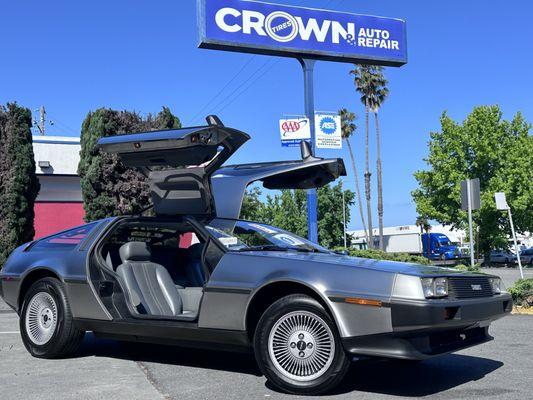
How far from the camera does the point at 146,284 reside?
6230mm

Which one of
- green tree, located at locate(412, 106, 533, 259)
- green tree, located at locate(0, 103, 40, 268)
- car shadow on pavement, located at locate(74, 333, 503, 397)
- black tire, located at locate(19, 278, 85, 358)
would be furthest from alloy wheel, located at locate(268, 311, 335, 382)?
green tree, located at locate(412, 106, 533, 259)

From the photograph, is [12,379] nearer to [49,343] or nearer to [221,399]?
[49,343]

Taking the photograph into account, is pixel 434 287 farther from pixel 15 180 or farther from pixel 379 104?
pixel 379 104

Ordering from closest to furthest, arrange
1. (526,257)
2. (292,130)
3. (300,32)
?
(292,130), (300,32), (526,257)

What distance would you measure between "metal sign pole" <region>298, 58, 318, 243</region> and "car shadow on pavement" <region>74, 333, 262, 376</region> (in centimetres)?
1053

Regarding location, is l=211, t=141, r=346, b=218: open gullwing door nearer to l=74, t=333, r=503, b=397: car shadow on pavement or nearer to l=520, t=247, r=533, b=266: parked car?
l=74, t=333, r=503, b=397: car shadow on pavement

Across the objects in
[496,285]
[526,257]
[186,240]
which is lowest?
[526,257]

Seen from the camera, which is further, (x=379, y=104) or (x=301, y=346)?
(x=379, y=104)

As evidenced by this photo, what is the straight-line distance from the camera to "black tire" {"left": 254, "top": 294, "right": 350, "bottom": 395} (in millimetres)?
4691

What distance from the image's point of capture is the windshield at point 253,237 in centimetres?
574

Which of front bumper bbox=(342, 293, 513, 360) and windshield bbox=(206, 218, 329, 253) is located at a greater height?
windshield bbox=(206, 218, 329, 253)

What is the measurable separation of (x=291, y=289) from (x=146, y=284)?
6.12ft

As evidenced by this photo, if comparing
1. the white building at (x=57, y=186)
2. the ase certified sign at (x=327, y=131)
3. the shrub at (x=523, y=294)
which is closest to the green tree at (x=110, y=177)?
the white building at (x=57, y=186)

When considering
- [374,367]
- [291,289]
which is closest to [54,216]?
[374,367]
